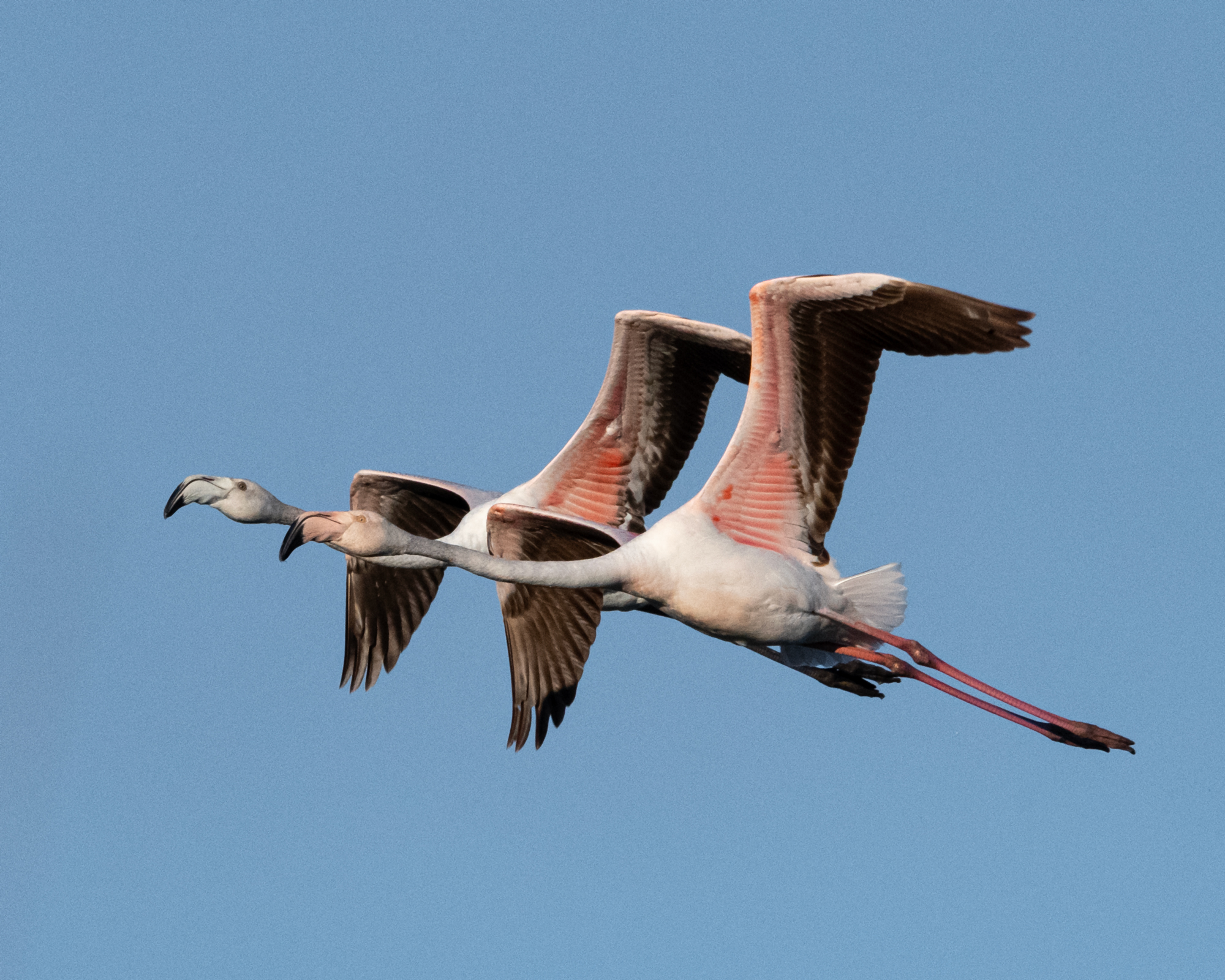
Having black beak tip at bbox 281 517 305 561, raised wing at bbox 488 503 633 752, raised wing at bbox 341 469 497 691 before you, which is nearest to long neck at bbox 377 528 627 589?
black beak tip at bbox 281 517 305 561

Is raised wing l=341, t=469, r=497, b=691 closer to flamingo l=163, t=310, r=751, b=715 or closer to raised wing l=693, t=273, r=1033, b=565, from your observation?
flamingo l=163, t=310, r=751, b=715

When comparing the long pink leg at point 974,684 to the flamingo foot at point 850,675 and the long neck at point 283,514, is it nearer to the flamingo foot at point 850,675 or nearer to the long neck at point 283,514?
the flamingo foot at point 850,675

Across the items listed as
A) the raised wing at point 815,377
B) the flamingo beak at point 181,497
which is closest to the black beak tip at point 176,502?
the flamingo beak at point 181,497

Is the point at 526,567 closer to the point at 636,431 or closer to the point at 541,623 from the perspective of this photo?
the point at 541,623

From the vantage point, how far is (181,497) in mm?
18109

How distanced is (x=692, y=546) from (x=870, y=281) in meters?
2.72

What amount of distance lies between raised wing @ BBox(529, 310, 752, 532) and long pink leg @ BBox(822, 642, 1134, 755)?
11.5 ft

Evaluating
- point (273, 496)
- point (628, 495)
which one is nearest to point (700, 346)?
point (628, 495)

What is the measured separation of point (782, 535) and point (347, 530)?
143 inches

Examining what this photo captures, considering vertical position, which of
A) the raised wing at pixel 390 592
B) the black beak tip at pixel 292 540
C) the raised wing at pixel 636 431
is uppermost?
the raised wing at pixel 636 431

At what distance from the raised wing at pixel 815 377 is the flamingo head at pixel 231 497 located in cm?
437

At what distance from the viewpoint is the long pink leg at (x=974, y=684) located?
16.6 meters

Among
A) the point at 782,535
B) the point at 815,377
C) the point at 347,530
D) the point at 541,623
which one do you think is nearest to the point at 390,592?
the point at 541,623

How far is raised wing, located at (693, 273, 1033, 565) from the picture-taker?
15188mm
